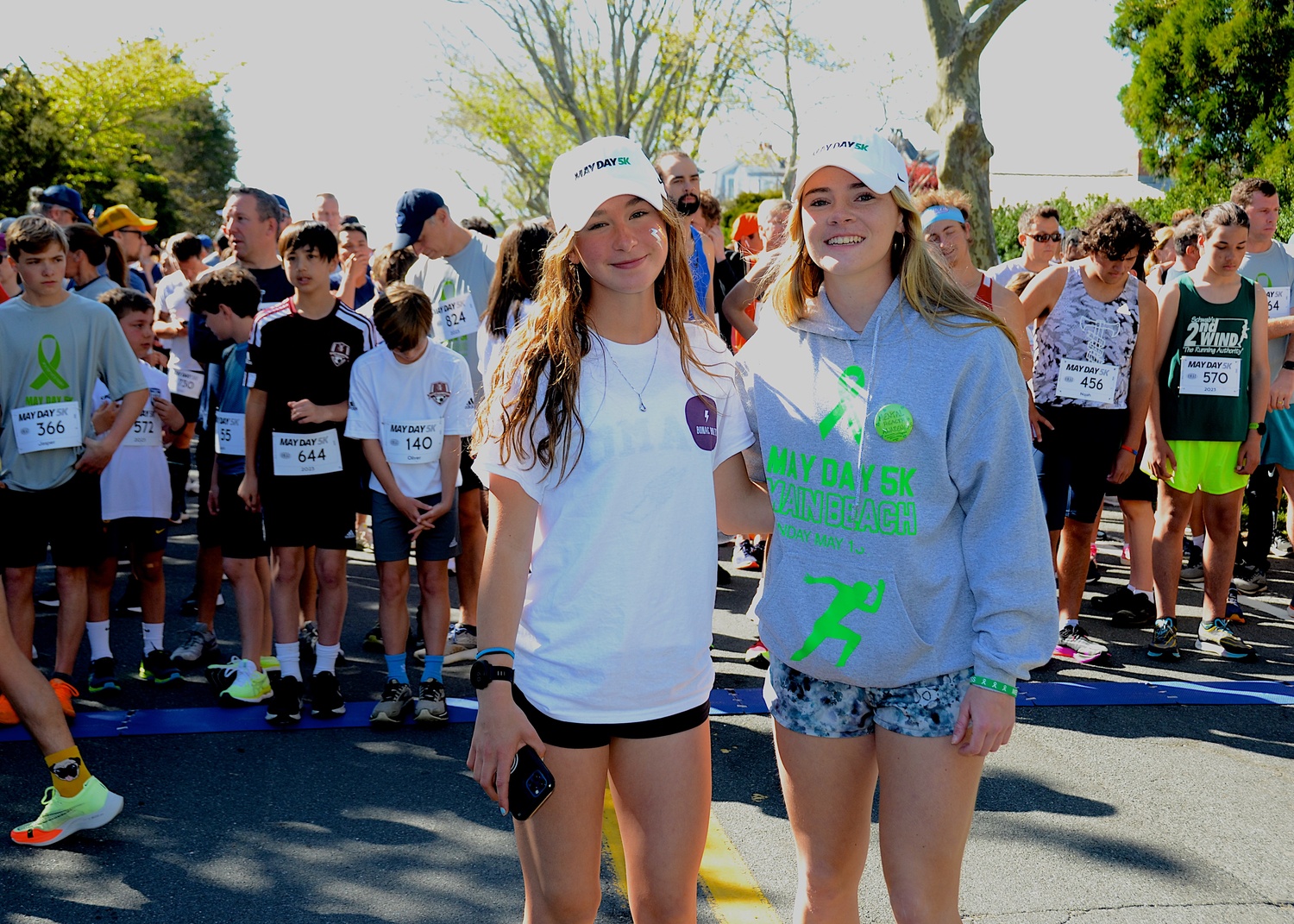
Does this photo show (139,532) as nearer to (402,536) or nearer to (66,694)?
(66,694)

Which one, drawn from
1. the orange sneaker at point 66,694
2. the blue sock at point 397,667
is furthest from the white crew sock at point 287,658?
the orange sneaker at point 66,694

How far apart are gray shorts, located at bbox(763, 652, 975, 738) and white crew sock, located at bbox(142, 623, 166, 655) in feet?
13.7

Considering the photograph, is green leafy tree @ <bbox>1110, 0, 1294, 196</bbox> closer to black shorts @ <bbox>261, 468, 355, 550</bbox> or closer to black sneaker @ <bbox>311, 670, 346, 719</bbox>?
black shorts @ <bbox>261, 468, 355, 550</bbox>

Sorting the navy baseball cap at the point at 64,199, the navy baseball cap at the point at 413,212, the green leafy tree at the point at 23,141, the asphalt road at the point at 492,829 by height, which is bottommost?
the asphalt road at the point at 492,829

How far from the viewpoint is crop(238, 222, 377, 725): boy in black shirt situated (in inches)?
204

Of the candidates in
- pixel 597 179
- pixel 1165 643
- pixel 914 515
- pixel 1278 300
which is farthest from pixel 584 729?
pixel 1278 300

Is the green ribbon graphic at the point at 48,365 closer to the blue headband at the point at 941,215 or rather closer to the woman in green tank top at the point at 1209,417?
the blue headband at the point at 941,215

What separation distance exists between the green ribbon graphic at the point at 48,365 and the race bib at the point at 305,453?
3.28 feet

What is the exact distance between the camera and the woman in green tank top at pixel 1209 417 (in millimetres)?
6254

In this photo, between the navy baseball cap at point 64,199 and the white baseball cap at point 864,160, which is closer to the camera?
the white baseball cap at point 864,160

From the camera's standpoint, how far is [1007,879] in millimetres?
3658

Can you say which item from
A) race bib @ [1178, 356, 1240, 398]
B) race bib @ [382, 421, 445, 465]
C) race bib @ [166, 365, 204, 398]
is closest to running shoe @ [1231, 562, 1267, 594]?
race bib @ [1178, 356, 1240, 398]

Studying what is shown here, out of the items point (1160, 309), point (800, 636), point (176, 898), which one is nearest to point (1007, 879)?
point (800, 636)

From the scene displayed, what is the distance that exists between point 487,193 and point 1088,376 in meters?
34.8
